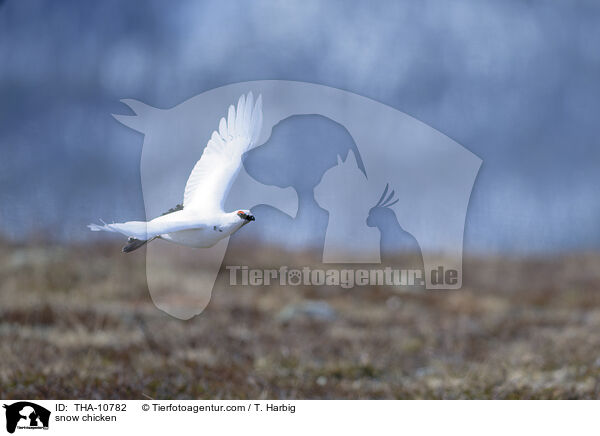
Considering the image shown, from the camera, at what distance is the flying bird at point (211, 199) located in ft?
4.94

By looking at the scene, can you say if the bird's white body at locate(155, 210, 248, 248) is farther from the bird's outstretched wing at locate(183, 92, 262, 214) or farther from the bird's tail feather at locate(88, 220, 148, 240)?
the bird's outstretched wing at locate(183, 92, 262, 214)

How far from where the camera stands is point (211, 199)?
1.81 meters

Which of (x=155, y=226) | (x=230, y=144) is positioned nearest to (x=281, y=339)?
(x=230, y=144)

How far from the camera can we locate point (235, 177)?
2049mm

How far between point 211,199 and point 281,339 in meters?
6.18

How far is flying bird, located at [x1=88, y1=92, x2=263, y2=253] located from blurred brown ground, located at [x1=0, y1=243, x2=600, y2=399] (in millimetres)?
2963

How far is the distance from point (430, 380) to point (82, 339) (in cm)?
379
